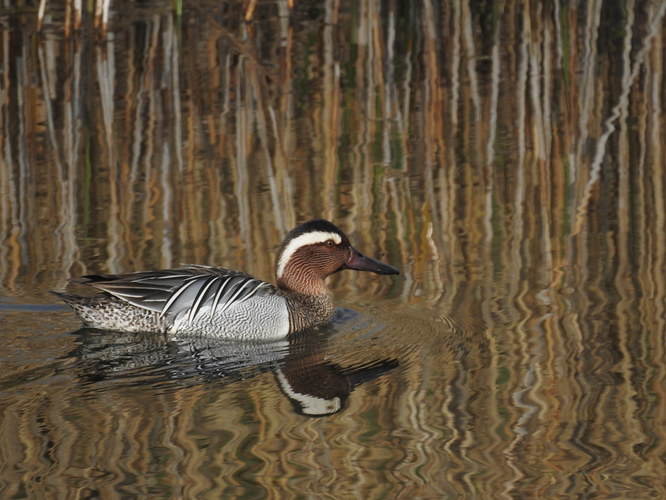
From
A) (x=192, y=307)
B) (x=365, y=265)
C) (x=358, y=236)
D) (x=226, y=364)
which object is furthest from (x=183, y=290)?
(x=358, y=236)

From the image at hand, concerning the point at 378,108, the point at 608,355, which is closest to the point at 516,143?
the point at 378,108

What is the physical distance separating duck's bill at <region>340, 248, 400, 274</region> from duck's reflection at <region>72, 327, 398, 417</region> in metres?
0.50

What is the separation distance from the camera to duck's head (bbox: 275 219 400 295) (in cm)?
770

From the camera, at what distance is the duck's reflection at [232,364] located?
618cm

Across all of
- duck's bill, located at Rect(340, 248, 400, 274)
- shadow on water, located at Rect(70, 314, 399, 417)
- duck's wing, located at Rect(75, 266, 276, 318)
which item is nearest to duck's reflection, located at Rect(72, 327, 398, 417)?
shadow on water, located at Rect(70, 314, 399, 417)

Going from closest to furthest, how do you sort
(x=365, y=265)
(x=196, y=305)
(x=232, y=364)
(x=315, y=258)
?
(x=232, y=364)
(x=196, y=305)
(x=365, y=265)
(x=315, y=258)

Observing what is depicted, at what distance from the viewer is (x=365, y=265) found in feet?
25.1

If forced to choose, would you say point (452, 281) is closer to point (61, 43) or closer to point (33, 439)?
point (33, 439)

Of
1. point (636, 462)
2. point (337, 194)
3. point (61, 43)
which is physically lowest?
point (636, 462)

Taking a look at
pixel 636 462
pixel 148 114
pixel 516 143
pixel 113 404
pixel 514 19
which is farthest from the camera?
pixel 514 19

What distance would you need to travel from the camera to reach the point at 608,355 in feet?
20.8

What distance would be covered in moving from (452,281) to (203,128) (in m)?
3.85

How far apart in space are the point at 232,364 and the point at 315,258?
1315 millimetres

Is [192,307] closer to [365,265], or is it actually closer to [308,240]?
[308,240]
